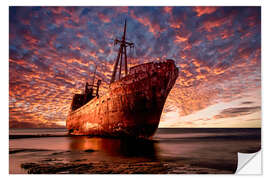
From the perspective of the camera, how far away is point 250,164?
4980 mm

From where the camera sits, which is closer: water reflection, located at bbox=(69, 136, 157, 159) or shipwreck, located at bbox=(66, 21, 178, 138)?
water reflection, located at bbox=(69, 136, 157, 159)

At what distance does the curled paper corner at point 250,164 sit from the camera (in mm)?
4719

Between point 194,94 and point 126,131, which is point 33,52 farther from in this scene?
point 194,94

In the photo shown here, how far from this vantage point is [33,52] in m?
6.29

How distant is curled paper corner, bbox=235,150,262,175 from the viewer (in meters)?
4.72

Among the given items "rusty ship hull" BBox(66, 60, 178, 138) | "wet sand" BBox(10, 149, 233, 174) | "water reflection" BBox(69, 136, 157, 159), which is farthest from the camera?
"rusty ship hull" BBox(66, 60, 178, 138)

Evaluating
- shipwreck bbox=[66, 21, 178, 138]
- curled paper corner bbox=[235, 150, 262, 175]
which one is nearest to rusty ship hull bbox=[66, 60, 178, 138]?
shipwreck bbox=[66, 21, 178, 138]

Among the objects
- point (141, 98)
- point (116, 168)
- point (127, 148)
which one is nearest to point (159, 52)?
point (141, 98)

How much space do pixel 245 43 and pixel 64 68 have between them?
7.45 m

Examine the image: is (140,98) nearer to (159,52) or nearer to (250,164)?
(159,52)

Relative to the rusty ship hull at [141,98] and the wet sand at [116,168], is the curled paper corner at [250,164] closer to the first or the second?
the wet sand at [116,168]

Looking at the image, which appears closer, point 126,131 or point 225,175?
point 225,175

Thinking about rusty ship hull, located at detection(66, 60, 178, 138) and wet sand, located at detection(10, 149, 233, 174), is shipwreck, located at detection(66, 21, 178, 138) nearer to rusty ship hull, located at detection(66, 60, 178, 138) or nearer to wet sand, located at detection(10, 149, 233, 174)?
rusty ship hull, located at detection(66, 60, 178, 138)
